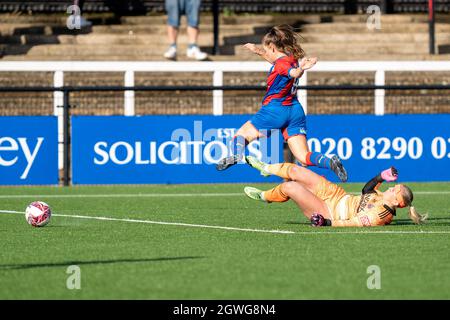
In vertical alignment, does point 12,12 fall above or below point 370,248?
above

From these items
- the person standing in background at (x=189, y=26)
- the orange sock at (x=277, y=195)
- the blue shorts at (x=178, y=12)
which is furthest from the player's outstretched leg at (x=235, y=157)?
the blue shorts at (x=178, y=12)

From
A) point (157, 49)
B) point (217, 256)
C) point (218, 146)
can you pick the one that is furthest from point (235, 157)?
point (157, 49)

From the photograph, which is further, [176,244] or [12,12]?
[12,12]

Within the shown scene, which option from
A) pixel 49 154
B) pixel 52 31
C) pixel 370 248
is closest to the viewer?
pixel 370 248

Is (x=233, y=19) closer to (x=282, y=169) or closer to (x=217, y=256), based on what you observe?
(x=282, y=169)

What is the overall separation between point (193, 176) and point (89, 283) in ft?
37.0

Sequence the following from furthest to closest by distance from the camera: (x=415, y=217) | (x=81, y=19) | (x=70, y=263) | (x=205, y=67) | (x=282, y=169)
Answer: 1. (x=81, y=19)
2. (x=205, y=67)
3. (x=282, y=169)
4. (x=415, y=217)
5. (x=70, y=263)

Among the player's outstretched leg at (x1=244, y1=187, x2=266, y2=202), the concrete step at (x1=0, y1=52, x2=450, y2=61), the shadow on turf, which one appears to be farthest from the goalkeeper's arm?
the concrete step at (x1=0, y1=52, x2=450, y2=61)

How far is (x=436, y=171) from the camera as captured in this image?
19953 mm

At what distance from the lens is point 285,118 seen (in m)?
13.3

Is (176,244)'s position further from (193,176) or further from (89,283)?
(193,176)

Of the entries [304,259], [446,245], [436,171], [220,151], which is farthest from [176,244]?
[436,171]

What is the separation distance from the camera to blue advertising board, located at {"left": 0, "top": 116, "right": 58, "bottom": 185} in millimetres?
19047

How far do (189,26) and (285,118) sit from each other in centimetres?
982
